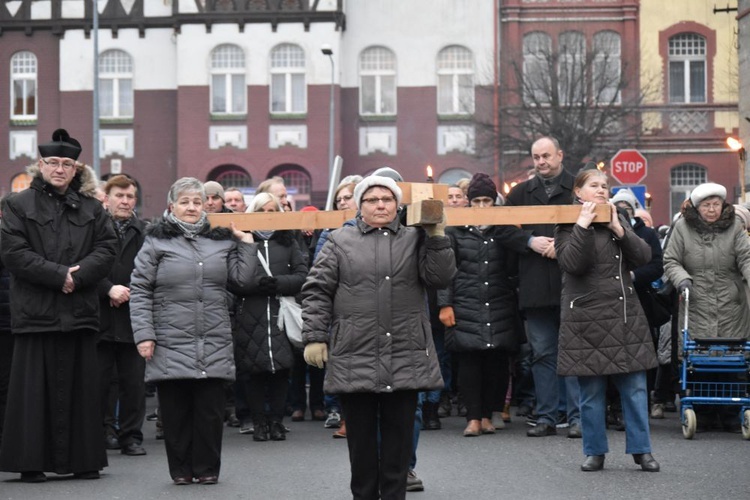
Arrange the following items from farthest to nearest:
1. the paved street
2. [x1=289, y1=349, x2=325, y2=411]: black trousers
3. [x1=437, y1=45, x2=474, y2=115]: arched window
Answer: [x1=437, y1=45, x2=474, y2=115]: arched window, [x1=289, y1=349, x2=325, y2=411]: black trousers, the paved street

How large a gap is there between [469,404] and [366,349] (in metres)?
4.98

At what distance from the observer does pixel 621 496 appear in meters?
9.01

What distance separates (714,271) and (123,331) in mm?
5089

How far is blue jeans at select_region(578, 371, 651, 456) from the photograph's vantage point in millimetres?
9969

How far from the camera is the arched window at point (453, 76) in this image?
5028 centimetres

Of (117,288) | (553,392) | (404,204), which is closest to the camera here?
(404,204)

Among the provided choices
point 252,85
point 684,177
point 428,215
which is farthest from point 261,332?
point 684,177

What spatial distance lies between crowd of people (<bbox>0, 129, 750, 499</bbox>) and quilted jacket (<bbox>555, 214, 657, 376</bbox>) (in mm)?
14

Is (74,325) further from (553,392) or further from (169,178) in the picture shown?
(169,178)

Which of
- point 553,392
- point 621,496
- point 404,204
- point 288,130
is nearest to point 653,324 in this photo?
point 553,392

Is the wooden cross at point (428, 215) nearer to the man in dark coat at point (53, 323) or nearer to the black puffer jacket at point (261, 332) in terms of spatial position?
the man in dark coat at point (53, 323)

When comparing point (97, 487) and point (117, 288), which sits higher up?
point (117, 288)

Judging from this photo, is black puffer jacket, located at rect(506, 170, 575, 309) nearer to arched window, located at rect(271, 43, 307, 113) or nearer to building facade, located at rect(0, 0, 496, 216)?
building facade, located at rect(0, 0, 496, 216)

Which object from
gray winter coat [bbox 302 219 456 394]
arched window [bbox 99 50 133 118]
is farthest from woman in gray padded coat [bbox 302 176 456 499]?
arched window [bbox 99 50 133 118]
